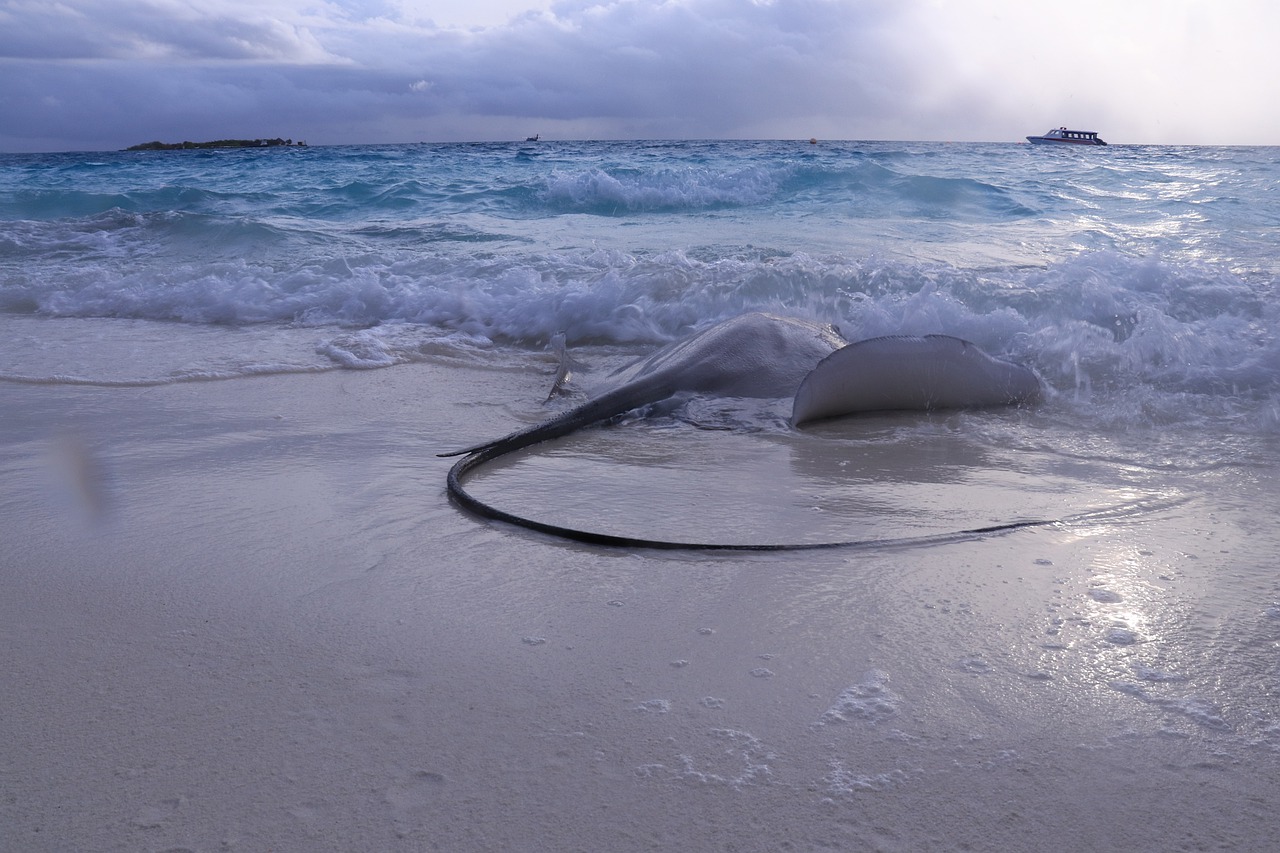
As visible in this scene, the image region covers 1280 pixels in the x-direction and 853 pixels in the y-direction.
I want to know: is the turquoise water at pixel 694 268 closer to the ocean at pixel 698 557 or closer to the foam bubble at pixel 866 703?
the ocean at pixel 698 557

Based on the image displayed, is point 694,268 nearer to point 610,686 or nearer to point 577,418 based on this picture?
point 577,418

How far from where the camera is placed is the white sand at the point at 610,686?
Answer: 55.5 inches

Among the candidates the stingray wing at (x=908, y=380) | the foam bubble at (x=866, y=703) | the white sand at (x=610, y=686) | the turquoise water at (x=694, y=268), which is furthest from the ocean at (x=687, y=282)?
the foam bubble at (x=866, y=703)

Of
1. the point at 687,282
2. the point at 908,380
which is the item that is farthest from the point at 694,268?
the point at 908,380

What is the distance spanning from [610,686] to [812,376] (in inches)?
89.8

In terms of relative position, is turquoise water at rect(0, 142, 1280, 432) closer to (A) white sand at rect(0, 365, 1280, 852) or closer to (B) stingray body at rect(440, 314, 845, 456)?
(B) stingray body at rect(440, 314, 845, 456)

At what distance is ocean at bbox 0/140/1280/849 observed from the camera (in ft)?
4.93

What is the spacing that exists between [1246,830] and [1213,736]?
25cm

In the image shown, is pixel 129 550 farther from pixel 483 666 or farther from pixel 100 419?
pixel 100 419

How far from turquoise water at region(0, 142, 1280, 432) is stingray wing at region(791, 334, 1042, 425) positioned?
43 centimetres

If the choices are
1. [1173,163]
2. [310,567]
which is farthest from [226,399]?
[1173,163]

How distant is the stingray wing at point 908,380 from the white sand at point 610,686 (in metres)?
1.33

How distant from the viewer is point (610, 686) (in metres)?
1.78

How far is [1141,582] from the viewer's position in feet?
7.29
